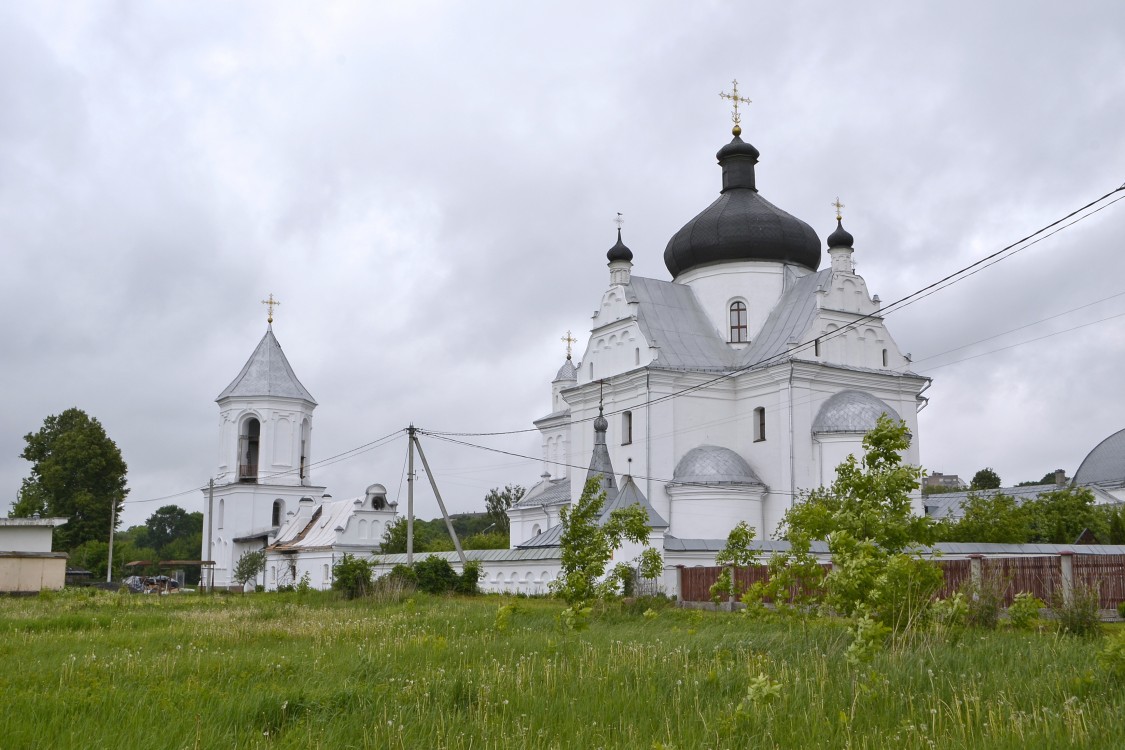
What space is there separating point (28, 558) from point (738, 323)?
81.1 ft

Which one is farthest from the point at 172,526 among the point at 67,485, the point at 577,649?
the point at 577,649

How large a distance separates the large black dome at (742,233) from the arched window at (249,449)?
25666mm

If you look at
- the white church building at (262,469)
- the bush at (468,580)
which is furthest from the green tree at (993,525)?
the white church building at (262,469)

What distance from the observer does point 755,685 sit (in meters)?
6.65

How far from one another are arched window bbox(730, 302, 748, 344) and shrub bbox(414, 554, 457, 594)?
14508 mm

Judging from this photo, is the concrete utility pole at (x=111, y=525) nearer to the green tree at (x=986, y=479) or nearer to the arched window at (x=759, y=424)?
the arched window at (x=759, y=424)

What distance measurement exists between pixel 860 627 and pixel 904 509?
2.83m

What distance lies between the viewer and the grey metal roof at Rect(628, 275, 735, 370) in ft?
118

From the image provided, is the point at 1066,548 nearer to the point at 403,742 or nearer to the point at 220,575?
the point at 403,742

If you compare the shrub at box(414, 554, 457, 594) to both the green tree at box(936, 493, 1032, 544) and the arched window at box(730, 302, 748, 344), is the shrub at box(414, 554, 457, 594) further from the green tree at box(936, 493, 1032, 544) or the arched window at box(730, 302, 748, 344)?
the arched window at box(730, 302, 748, 344)

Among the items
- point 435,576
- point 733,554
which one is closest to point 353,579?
point 435,576

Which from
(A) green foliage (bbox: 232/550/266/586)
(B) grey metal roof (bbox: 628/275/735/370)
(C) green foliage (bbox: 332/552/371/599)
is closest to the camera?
(C) green foliage (bbox: 332/552/371/599)

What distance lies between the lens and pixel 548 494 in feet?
141

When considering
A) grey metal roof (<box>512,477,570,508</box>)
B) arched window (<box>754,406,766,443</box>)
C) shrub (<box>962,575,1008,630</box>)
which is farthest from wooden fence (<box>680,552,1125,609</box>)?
grey metal roof (<box>512,477,570,508</box>)
